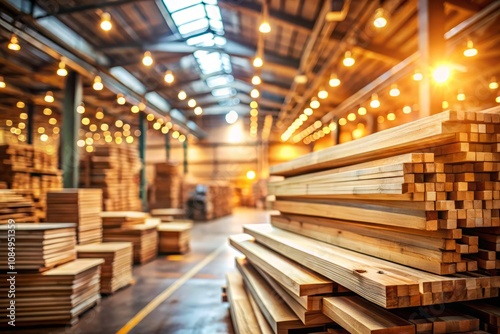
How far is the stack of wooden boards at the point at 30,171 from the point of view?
7523 mm

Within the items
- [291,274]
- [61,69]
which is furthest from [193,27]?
[291,274]

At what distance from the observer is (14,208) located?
21.0 feet

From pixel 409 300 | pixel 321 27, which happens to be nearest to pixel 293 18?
pixel 321 27

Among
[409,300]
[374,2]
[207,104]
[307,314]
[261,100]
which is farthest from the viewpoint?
[207,104]

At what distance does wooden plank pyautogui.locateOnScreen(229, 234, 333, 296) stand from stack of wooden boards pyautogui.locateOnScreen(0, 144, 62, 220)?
6286 mm

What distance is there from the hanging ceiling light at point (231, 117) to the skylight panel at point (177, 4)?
17470 mm

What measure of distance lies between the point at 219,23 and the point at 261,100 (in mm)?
10313

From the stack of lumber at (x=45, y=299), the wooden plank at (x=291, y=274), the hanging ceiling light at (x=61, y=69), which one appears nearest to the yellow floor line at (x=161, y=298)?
the stack of lumber at (x=45, y=299)

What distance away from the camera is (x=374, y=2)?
279 inches

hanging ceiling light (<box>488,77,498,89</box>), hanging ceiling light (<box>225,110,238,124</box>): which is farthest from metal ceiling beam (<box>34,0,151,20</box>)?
hanging ceiling light (<box>225,110,238,124</box>)

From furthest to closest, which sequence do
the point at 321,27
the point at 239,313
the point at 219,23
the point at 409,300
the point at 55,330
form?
the point at 219,23 < the point at 321,27 < the point at 55,330 < the point at 239,313 < the point at 409,300

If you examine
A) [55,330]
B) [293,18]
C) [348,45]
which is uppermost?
[293,18]

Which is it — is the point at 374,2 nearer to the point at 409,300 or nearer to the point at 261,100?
the point at 409,300

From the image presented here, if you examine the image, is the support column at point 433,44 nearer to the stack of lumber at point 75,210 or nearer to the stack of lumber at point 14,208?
the stack of lumber at point 75,210
